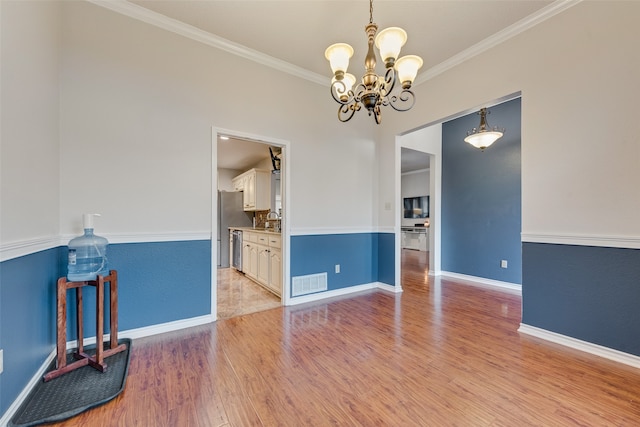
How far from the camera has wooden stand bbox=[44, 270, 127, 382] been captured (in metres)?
1.79

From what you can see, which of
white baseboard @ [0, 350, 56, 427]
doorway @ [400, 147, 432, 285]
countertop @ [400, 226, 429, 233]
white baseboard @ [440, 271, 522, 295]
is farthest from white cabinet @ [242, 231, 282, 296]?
countertop @ [400, 226, 429, 233]

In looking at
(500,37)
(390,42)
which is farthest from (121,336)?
(500,37)

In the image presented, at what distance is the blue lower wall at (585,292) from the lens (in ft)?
6.48

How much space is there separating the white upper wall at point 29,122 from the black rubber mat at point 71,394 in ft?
3.08

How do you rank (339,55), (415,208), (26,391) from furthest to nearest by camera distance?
(415,208) < (339,55) < (26,391)

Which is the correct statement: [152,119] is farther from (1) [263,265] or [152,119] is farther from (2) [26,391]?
(1) [263,265]

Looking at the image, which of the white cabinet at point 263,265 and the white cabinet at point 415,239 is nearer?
the white cabinet at point 263,265

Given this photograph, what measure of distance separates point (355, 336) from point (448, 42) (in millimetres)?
3195

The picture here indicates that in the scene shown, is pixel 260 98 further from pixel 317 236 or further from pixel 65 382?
pixel 65 382

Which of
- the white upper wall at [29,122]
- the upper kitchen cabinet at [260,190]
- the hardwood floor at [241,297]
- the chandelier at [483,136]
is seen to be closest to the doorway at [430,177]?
the chandelier at [483,136]

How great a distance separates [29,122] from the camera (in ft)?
5.32

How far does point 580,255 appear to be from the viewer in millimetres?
2205

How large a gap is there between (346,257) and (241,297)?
158 cm

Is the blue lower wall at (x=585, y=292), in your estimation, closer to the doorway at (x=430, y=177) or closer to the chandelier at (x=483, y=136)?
the doorway at (x=430, y=177)
